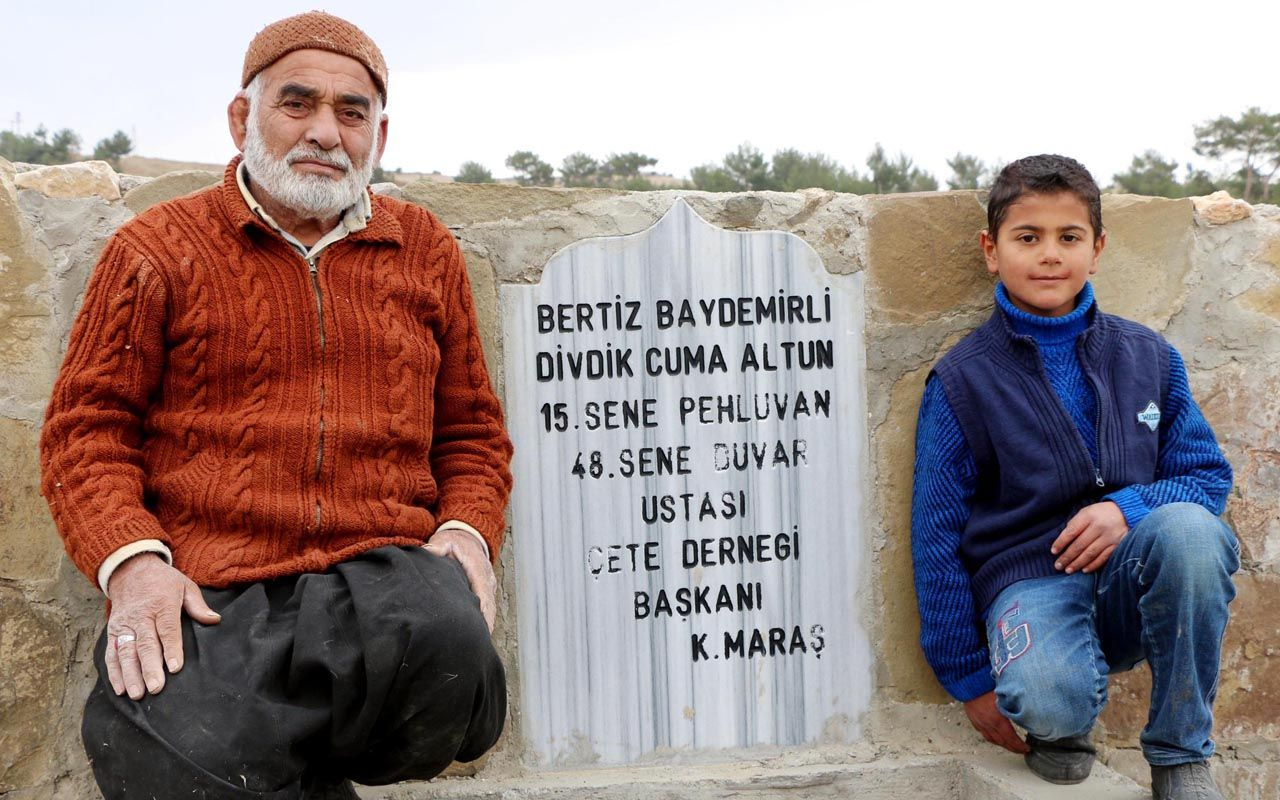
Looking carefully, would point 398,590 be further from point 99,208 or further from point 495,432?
point 99,208

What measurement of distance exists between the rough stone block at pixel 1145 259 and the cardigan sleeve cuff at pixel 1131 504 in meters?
0.54

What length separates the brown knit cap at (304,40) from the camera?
7.04 feet

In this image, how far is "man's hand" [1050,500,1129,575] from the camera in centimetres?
→ 231

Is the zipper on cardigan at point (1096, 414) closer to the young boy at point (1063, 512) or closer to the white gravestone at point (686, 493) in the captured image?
the young boy at point (1063, 512)

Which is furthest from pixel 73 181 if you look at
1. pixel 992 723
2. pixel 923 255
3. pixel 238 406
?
pixel 992 723

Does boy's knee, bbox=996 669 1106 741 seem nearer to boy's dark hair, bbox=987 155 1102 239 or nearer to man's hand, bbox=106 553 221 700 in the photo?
boy's dark hair, bbox=987 155 1102 239

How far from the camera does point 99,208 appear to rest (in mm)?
2422

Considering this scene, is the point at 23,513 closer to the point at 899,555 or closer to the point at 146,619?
the point at 146,619

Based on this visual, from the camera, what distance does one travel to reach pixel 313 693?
6.22 ft

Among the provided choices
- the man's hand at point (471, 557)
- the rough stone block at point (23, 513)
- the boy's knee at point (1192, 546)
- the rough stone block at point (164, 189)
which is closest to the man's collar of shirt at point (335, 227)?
the rough stone block at point (164, 189)

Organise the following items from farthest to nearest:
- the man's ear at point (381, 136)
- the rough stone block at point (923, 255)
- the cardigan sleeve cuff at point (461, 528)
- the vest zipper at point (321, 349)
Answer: the rough stone block at point (923, 255) < the man's ear at point (381, 136) < the cardigan sleeve cuff at point (461, 528) < the vest zipper at point (321, 349)

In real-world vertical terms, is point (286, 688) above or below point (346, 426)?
below

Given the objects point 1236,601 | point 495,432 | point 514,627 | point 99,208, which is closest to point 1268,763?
point 1236,601

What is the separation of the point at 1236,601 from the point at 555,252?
171 centimetres
